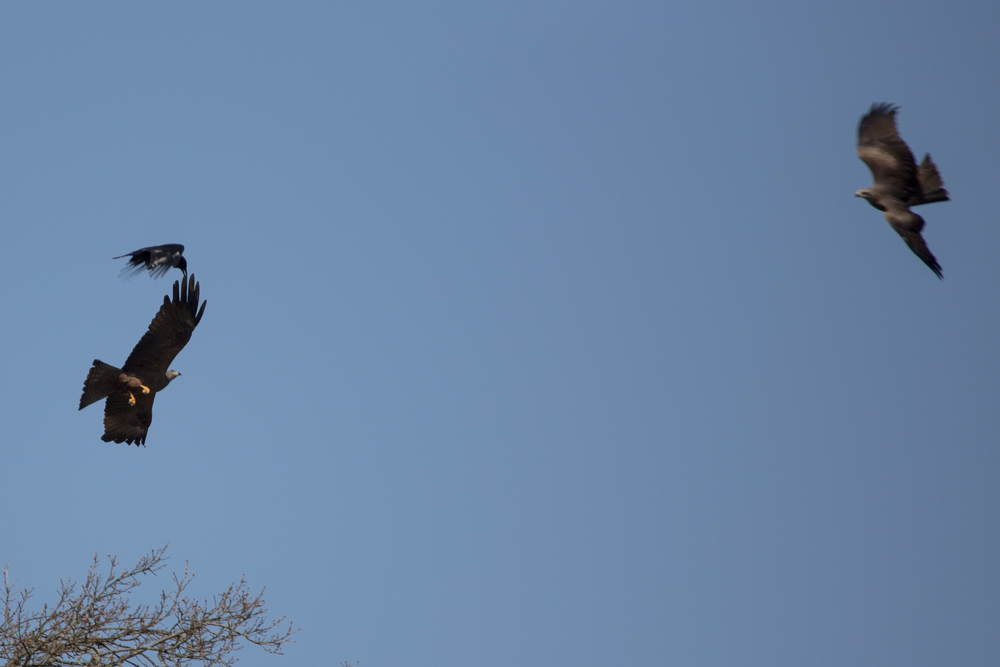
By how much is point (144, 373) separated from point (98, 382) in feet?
1.68

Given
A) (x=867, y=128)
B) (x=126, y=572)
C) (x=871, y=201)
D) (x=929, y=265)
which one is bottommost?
(x=126, y=572)

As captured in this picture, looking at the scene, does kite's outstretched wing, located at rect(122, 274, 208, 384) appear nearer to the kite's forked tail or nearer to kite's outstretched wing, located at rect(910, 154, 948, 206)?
the kite's forked tail

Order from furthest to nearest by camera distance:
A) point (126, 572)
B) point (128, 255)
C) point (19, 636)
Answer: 1. point (128, 255)
2. point (126, 572)
3. point (19, 636)

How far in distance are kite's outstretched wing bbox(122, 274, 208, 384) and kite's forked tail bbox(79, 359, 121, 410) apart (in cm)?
15

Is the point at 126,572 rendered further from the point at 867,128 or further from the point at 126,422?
the point at 867,128

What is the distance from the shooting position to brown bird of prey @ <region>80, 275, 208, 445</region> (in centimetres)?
1208

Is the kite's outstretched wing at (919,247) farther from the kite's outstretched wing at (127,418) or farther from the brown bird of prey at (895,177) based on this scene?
the kite's outstretched wing at (127,418)

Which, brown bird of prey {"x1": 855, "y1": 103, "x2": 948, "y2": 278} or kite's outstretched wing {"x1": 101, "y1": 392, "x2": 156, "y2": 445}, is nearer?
brown bird of prey {"x1": 855, "y1": 103, "x2": 948, "y2": 278}

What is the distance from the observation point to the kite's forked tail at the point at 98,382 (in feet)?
39.9

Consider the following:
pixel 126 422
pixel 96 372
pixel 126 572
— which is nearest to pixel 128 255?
pixel 96 372

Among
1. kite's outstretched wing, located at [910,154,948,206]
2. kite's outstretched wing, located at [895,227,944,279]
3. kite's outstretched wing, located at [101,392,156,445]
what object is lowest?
kite's outstretched wing, located at [895,227,944,279]

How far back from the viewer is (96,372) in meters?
12.2

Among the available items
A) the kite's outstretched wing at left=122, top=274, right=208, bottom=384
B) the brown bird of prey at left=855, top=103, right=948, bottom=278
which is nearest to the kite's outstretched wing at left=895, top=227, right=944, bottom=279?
the brown bird of prey at left=855, top=103, right=948, bottom=278

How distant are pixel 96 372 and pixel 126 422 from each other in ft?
2.91
